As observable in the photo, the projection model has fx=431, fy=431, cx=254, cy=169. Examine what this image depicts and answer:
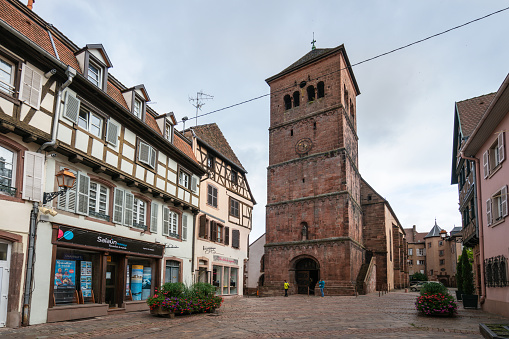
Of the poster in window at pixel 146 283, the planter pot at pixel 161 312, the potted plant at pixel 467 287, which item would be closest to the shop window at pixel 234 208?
the poster in window at pixel 146 283

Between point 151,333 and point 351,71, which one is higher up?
point 351,71

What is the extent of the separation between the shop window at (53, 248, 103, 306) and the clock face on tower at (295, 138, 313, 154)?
994 inches

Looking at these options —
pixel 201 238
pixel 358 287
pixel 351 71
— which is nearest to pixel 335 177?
pixel 358 287

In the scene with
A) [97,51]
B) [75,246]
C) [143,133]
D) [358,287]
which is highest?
[97,51]

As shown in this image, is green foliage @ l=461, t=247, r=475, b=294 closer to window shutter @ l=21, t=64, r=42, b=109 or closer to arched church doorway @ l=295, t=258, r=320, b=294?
arched church doorway @ l=295, t=258, r=320, b=294

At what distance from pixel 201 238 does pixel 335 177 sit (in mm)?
14961

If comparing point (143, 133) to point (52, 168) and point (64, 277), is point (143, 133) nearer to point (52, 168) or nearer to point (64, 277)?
point (52, 168)

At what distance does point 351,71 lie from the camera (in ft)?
138

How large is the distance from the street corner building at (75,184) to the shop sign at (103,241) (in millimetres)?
39

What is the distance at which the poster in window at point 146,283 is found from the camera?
18.3m

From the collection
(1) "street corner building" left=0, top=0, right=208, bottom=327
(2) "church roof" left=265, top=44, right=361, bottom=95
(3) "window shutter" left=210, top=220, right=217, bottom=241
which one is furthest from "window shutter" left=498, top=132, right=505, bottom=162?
(2) "church roof" left=265, top=44, right=361, bottom=95

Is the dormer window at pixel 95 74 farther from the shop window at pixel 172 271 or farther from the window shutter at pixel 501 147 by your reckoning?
the window shutter at pixel 501 147

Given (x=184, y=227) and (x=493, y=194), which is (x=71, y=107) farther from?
(x=493, y=194)

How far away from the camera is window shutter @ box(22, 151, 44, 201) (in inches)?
470
